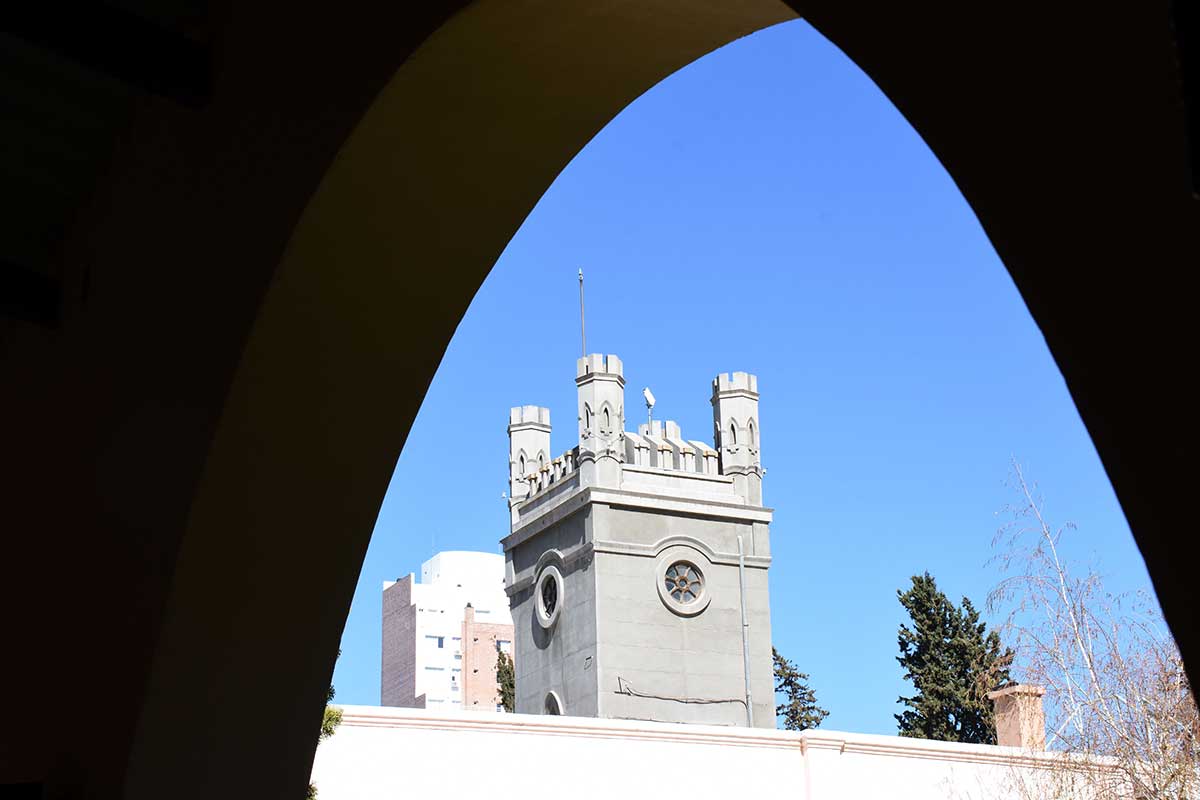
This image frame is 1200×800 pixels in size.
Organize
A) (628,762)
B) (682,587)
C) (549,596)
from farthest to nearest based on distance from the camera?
(549,596), (682,587), (628,762)

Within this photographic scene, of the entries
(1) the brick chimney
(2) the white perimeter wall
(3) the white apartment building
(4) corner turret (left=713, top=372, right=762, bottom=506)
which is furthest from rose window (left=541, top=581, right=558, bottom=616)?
(3) the white apartment building

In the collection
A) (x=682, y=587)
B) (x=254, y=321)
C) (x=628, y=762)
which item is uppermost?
(x=682, y=587)

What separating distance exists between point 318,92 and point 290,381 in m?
0.42

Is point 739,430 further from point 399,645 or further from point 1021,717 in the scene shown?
point 399,645

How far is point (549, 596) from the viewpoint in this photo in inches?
1205

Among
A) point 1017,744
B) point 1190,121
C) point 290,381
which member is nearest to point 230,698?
point 290,381

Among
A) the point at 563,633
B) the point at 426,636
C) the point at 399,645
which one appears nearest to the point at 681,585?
the point at 563,633

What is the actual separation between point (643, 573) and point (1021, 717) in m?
17.8

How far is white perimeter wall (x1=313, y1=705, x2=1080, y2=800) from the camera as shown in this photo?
11289mm

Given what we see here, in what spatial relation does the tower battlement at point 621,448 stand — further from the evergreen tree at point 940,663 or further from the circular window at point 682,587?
the evergreen tree at point 940,663

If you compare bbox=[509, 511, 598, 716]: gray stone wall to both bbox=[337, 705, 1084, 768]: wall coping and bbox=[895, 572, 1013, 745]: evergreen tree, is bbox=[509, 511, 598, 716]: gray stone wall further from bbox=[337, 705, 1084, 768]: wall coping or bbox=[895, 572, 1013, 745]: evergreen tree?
bbox=[337, 705, 1084, 768]: wall coping

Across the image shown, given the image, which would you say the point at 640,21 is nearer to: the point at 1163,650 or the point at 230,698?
the point at 230,698

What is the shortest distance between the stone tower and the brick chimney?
14024 mm

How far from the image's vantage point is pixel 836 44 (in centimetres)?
123
